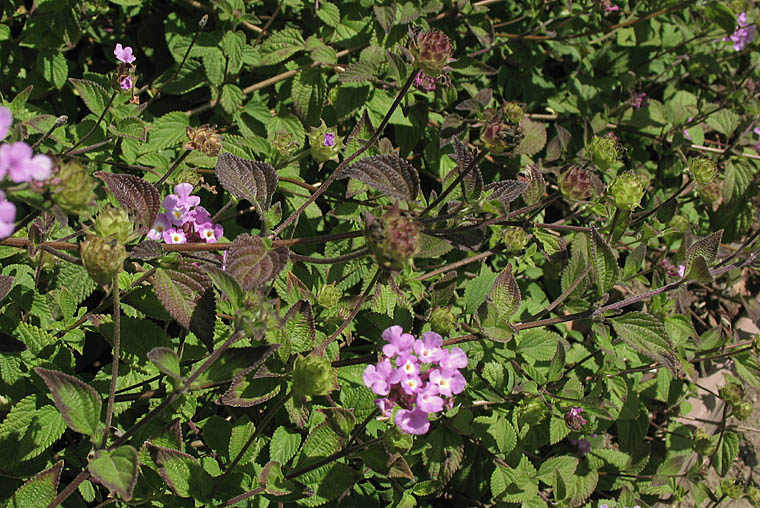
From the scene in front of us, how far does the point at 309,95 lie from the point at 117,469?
1816 millimetres

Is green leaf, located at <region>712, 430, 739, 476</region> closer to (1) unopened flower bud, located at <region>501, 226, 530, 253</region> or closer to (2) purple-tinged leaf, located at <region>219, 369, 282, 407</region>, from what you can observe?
(1) unopened flower bud, located at <region>501, 226, 530, 253</region>

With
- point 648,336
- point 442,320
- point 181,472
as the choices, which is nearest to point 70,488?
point 181,472

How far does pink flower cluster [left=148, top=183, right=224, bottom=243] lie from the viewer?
1903mm

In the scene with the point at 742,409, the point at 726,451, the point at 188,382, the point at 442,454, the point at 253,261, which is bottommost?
the point at 726,451

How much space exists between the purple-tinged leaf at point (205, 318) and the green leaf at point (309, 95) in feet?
4.33

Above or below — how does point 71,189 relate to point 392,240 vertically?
above

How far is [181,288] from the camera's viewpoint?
1.64 m

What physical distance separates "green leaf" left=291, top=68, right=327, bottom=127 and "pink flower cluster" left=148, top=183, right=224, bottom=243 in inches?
33.3

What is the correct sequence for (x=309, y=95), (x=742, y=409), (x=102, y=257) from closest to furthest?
(x=102, y=257) → (x=309, y=95) → (x=742, y=409)

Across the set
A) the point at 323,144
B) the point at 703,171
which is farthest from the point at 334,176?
the point at 703,171

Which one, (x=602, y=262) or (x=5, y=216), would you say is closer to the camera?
(x=5, y=216)

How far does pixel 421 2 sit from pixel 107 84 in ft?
4.78

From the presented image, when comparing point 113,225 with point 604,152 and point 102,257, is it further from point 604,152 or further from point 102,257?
point 604,152

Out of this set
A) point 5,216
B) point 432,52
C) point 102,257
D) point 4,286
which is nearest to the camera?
point 5,216
